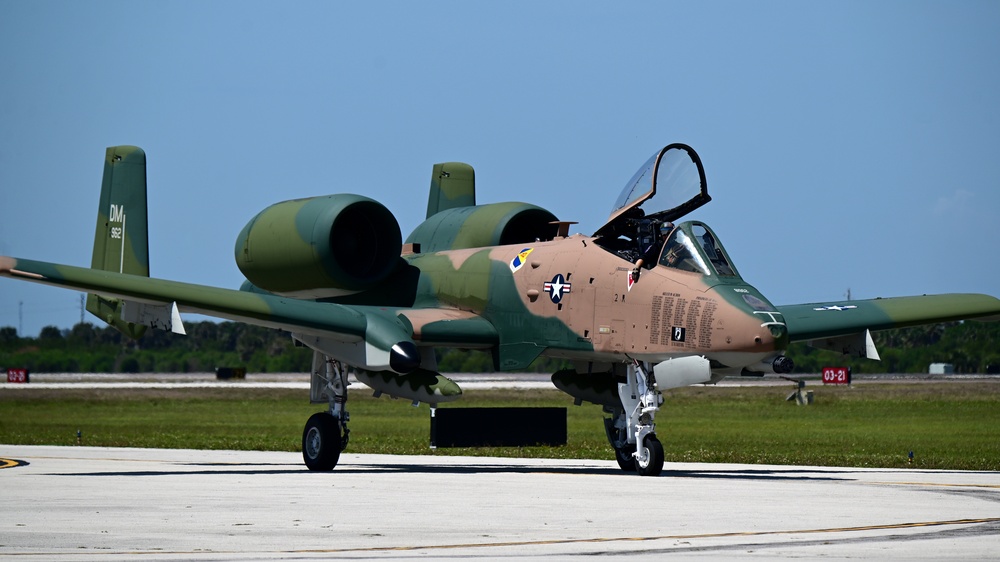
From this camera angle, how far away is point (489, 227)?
25.4m

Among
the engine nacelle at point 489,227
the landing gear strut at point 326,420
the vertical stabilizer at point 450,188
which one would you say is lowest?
the landing gear strut at point 326,420

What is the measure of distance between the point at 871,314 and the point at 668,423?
764 inches

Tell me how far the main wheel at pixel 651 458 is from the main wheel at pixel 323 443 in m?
5.00

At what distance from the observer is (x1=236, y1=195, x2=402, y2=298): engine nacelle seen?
23672 millimetres

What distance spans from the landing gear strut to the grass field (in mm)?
6202

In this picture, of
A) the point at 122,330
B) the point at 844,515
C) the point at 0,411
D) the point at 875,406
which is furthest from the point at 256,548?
the point at 875,406

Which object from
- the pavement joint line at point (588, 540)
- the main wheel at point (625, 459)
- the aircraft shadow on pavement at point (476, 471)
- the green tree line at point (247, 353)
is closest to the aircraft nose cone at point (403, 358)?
the aircraft shadow on pavement at point (476, 471)

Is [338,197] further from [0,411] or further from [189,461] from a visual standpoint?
[0,411]

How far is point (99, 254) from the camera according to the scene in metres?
25.4

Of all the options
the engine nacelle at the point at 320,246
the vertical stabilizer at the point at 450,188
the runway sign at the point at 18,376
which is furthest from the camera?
the runway sign at the point at 18,376

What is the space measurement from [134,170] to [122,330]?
298 centimetres

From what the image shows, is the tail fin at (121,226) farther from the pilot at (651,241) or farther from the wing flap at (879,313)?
the wing flap at (879,313)

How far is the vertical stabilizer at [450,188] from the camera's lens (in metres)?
29.6

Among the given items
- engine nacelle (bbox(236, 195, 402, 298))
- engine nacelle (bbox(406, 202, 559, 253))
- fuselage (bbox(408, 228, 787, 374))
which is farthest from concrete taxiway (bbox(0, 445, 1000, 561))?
engine nacelle (bbox(406, 202, 559, 253))
